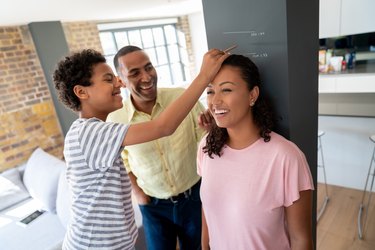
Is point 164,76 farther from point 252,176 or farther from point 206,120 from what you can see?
point 252,176

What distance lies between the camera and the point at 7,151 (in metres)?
3.32

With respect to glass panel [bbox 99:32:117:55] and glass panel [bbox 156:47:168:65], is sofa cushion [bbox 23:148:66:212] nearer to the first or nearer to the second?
glass panel [bbox 99:32:117:55]

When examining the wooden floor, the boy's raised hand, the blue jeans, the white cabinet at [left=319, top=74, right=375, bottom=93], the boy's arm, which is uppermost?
the boy's raised hand

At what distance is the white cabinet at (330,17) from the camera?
10.5 feet

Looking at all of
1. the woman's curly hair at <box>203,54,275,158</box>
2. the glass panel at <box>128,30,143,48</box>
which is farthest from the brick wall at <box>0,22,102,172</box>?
the woman's curly hair at <box>203,54,275,158</box>

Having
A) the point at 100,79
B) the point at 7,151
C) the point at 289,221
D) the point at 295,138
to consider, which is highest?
the point at 100,79

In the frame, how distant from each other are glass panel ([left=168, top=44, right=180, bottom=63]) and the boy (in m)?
4.94

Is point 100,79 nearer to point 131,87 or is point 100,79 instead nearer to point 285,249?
point 131,87

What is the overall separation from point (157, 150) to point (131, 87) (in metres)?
0.37

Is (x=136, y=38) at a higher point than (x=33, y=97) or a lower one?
higher

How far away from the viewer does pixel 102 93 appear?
1.06 metres

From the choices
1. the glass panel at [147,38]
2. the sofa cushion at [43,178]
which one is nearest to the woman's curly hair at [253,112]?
the sofa cushion at [43,178]

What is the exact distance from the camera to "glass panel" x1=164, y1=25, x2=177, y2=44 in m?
5.79

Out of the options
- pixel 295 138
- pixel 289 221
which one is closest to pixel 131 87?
pixel 295 138
